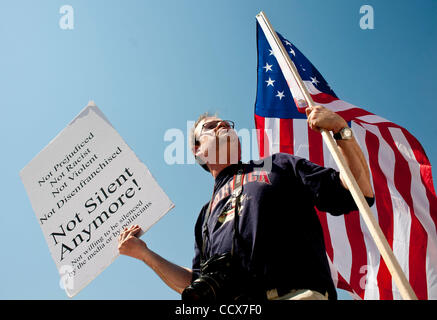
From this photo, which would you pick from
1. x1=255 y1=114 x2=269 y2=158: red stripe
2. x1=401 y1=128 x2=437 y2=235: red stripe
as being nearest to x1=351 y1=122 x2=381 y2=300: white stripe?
x1=401 y1=128 x2=437 y2=235: red stripe

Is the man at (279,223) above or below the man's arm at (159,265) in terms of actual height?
above

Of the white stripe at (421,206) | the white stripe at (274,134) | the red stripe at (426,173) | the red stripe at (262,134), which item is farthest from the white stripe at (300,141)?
the red stripe at (426,173)

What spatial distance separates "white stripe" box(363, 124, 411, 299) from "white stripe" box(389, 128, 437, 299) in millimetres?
127

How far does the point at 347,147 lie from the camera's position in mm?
2061

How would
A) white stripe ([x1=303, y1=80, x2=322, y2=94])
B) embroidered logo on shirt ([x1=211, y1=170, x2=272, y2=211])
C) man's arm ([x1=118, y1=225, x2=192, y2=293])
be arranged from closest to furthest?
embroidered logo on shirt ([x1=211, y1=170, x2=272, y2=211]) → man's arm ([x1=118, y1=225, x2=192, y2=293]) → white stripe ([x1=303, y1=80, x2=322, y2=94])

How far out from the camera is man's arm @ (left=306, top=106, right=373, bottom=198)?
202cm

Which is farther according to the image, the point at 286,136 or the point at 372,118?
the point at 286,136

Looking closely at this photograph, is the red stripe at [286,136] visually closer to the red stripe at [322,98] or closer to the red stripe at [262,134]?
the red stripe at [262,134]

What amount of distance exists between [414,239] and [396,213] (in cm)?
35

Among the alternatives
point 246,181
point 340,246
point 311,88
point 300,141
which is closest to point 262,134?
point 300,141

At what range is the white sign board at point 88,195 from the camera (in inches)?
108

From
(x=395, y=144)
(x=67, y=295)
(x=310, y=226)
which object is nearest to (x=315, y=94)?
(x=395, y=144)

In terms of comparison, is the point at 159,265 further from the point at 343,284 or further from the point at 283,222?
the point at 343,284

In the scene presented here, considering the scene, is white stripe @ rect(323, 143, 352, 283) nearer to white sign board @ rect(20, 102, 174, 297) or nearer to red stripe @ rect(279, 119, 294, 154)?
red stripe @ rect(279, 119, 294, 154)
